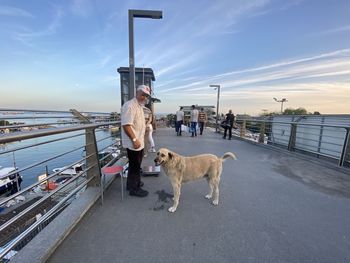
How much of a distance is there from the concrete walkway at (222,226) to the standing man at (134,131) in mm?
281

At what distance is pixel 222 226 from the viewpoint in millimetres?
2031

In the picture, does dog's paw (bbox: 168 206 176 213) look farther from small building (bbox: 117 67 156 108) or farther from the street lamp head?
small building (bbox: 117 67 156 108)

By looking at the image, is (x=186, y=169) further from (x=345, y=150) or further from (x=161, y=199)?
(x=345, y=150)

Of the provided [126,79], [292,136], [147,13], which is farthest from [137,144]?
[126,79]

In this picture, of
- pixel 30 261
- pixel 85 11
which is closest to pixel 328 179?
pixel 30 261

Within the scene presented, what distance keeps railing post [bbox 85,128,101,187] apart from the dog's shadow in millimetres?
1036

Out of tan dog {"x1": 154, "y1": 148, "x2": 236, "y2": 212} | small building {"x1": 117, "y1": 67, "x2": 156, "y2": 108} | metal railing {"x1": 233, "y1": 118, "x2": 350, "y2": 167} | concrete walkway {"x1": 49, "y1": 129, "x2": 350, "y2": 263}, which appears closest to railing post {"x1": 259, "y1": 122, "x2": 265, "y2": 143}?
metal railing {"x1": 233, "y1": 118, "x2": 350, "y2": 167}

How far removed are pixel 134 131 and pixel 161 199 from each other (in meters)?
1.18

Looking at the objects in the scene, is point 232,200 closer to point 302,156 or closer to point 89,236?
point 89,236

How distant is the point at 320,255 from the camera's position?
1626 millimetres

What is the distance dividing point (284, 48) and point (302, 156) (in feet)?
24.2

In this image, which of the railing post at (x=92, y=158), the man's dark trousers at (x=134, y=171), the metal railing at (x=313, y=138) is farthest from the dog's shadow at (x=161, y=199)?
the metal railing at (x=313, y=138)

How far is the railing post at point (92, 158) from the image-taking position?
2.62m

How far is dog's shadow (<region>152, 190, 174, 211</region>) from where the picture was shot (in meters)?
2.45
